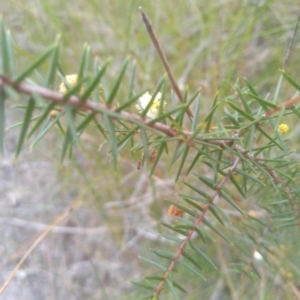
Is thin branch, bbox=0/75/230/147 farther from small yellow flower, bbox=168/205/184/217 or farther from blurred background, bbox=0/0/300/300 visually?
blurred background, bbox=0/0/300/300

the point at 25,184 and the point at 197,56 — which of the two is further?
the point at 25,184

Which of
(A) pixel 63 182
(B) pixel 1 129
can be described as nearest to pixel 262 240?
(B) pixel 1 129

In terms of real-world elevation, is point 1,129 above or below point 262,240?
above

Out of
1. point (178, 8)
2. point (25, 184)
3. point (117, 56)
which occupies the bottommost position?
point (25, 184)

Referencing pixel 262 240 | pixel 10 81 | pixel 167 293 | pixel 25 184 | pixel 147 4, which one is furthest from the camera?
pixel 25 184

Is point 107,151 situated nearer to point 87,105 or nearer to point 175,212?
point 175,212

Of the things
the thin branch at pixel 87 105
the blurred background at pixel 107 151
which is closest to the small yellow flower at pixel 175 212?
the thin branch at pixel 87 105

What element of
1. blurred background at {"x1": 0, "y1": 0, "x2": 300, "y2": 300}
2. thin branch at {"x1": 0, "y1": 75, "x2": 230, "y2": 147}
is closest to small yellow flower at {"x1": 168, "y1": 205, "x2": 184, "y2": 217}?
thin branch at {"x1": 0, "y1": 75, "x2": 230, "y2": 147}

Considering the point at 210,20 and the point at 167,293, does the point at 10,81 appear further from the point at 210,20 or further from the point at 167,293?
the point at 210,20

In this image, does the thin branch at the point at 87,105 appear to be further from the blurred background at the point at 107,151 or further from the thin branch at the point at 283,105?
the blurred background at the point at 107,151
